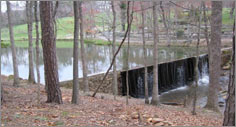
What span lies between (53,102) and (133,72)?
8.60 m

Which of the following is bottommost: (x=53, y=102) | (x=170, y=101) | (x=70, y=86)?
(x=170, y=101)

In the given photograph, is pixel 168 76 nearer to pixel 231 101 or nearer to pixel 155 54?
pixel 155 54

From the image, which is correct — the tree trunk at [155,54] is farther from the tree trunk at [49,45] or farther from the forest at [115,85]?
the tree trunk at [49,45]

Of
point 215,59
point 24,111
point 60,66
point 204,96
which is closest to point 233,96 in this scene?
point 24,111

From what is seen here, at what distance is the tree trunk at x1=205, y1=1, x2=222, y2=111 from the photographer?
8672 mm

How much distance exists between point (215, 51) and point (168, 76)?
25.1 feet

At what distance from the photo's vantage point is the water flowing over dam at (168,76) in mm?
14655

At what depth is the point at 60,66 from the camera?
20703 mm

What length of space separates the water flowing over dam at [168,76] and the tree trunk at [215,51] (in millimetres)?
5410

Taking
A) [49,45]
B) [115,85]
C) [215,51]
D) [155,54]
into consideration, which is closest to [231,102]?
[49,45]

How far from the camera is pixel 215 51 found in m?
8.90

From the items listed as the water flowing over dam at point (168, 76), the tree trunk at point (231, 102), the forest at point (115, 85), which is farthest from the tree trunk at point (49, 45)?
the water flowing over dam at point (168, 76)

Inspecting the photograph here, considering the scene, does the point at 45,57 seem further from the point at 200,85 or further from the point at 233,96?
the point at 200,85

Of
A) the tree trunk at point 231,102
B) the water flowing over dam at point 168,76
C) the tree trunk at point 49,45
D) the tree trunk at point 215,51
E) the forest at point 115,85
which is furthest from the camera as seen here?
the water flowing over dam at point 168,76
